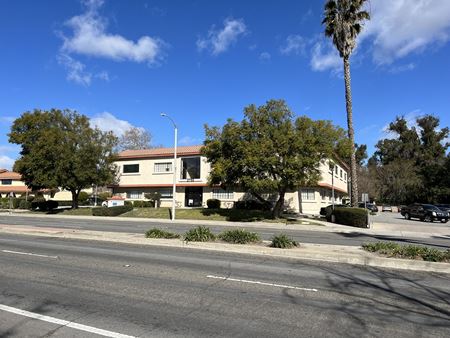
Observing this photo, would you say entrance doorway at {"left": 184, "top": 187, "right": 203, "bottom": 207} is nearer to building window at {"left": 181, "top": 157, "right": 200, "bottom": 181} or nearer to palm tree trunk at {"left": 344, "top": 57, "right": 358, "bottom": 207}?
building window at {"left": 181, "top": 157, "right": 200, "bottom": 181}

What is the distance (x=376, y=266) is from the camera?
1046 cm

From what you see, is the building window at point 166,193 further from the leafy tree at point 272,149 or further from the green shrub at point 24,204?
the green shrub at point 24,204

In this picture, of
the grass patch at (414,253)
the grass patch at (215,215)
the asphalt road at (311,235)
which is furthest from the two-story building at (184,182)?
the grass patch at (414,253)

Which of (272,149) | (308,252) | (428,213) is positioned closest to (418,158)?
(428,213)

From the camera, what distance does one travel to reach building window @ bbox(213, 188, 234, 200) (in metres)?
44.6

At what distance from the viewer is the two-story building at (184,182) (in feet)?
140

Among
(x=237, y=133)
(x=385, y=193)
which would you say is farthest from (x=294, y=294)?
(x=385, y=193)

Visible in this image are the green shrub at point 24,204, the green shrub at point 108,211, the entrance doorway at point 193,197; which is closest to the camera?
the green shrub at point 108,211

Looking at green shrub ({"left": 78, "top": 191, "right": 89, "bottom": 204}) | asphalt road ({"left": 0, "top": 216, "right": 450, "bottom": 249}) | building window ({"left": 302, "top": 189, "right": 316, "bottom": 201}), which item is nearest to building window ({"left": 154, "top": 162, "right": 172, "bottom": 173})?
building window ({"left": 302, "top": 189, "right": 316, "bottom": 201})

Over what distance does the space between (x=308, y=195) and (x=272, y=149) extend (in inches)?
593

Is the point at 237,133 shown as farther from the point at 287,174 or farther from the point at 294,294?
the point at 294,294

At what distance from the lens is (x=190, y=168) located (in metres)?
47.6

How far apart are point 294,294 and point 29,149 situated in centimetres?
4508

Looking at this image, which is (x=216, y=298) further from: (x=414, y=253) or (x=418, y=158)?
(x=418, y=158)
